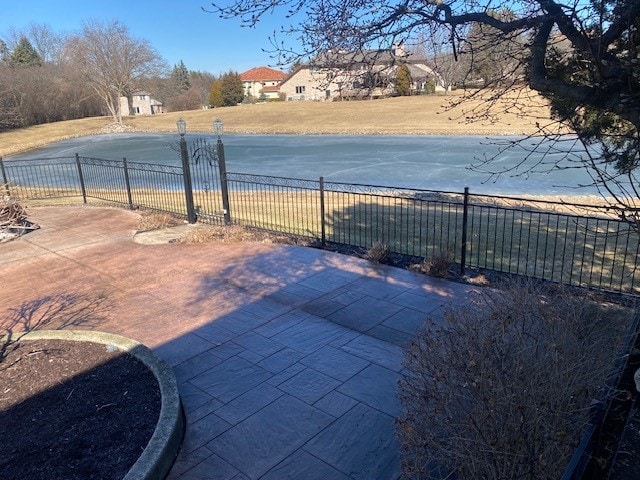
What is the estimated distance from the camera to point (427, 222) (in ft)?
33.4

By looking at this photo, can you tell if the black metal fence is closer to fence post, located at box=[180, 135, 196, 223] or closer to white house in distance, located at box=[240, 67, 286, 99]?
fence post, located at box=[180, 135, 196, 223]

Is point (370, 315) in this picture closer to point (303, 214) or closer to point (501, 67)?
point (501, 67)

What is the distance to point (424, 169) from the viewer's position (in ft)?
67.1

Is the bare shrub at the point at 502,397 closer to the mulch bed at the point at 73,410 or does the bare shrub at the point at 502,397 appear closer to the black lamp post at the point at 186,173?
the mulch bed at the point at 73,410

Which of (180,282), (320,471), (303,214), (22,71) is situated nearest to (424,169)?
(303,214)

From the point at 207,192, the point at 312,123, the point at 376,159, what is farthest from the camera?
the point at 312,123

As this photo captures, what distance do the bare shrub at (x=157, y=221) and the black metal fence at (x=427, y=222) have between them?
0.52 metres

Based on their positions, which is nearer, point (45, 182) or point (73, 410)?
point (73, 410)

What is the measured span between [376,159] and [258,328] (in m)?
19.7

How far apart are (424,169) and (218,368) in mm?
17275

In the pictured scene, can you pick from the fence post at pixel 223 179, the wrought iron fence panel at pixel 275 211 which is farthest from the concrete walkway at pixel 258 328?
the wrought iron fence panel at pixel 275 211

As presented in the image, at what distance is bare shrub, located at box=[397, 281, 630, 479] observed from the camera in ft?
7.33

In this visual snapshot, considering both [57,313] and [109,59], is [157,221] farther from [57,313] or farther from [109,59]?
[109,59]

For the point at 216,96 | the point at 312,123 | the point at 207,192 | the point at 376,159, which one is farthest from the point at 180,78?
the point at 207,192
